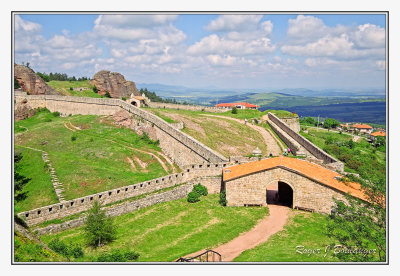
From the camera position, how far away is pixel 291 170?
23359 millimetres

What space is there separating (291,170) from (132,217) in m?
12.6

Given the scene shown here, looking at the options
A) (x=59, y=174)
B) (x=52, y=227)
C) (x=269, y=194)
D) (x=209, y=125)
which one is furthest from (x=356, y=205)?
(x=209, y=125)

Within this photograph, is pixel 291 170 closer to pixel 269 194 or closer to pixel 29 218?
pixel 269 194

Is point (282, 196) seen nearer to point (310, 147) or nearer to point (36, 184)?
point (310, 147)

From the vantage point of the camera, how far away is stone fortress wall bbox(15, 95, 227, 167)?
33.1 m

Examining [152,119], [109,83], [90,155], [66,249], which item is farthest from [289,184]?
[109,83]

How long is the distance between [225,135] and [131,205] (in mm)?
20271

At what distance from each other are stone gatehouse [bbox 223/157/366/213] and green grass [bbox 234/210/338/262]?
116 cm

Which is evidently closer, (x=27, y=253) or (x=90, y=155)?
(x=27, y=253)

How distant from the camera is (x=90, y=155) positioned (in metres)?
33.9

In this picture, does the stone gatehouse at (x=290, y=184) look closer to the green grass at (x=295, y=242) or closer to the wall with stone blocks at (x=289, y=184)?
the wall with stone blocks at (x=289, y=184)

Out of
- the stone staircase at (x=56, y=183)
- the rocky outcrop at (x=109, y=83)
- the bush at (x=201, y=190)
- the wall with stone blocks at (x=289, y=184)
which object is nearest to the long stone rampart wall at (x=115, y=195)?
the bush at (x=201, y=190)

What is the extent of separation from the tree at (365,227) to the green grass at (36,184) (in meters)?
19.9

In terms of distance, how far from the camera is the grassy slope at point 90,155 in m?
27.1
